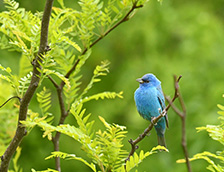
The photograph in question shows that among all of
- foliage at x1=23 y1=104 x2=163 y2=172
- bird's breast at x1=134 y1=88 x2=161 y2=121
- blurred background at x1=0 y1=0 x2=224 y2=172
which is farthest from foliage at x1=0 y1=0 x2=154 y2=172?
blurred background at x1=0 y1=0 x2=224 y2=172

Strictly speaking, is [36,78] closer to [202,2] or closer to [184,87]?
[184,87]

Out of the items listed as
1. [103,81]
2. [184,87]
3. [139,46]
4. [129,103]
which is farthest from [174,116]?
[139,46]

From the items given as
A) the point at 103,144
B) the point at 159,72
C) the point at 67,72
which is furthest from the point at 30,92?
the point at 159,72

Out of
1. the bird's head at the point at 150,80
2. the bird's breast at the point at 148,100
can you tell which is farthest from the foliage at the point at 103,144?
the bird's head at the point at 150,80

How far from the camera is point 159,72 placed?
6801mm

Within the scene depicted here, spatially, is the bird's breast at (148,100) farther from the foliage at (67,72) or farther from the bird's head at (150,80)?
the foliage at (67,72)

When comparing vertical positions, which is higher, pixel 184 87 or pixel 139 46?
pixel 139 46

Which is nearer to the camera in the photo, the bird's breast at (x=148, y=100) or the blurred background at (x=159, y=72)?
the bird's breast at (x=148, y=100)

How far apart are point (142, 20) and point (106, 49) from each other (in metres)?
0.88

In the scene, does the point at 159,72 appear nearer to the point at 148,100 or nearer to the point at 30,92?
the point at 148,100

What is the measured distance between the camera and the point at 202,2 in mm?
9703

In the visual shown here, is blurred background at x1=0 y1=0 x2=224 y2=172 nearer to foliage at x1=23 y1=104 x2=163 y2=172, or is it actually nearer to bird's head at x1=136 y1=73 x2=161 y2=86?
bird's head at x1=136 y1=73 x2=161 y2=86

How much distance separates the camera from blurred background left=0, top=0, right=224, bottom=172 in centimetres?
578

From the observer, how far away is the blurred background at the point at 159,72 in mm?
5777
